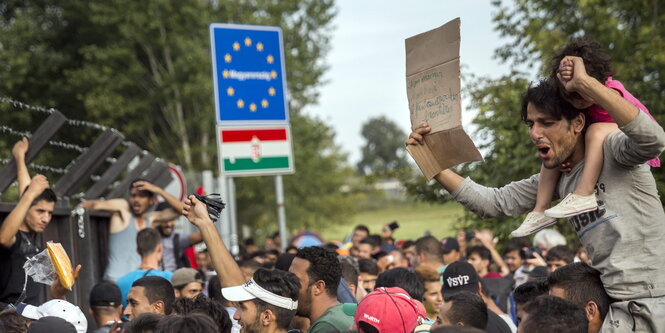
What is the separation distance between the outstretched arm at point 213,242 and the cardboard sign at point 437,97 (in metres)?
1.33

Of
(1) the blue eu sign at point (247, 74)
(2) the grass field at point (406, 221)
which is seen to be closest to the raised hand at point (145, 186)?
(1) the blue eu sign at point (247, 74)

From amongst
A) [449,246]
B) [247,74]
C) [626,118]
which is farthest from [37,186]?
[247,74]

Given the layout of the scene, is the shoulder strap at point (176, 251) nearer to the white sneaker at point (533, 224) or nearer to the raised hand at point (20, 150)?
the raised hand at point (20, 150)

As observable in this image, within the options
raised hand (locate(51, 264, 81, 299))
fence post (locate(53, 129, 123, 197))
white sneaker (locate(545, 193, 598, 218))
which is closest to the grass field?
fence post (locate(53, 129, 123, 197))

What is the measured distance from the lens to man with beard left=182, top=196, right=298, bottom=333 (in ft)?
17.5

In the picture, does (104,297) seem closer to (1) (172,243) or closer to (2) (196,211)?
(2) (196,211)

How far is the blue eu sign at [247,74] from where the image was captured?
1255 cm

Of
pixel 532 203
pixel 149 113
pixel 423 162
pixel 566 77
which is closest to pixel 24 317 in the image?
pixel 423 162

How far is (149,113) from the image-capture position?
1448 inches

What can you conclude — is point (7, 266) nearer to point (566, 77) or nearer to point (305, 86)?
point (566, 77)

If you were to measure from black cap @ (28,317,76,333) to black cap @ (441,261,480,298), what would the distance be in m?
2.82

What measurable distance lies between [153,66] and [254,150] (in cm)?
2414

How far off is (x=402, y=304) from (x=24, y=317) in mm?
2409

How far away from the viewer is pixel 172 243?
10.8 m
